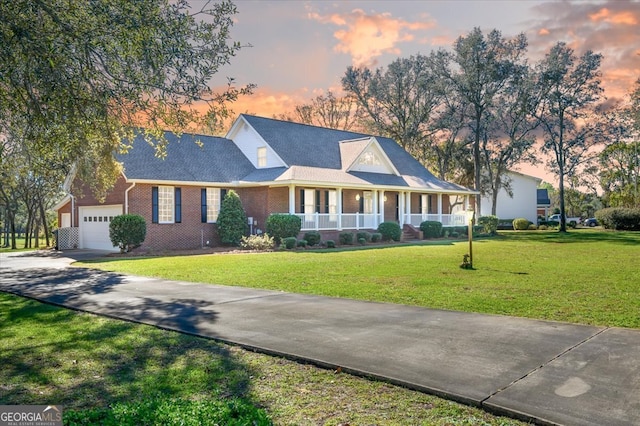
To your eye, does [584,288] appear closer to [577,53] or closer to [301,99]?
[577,53]

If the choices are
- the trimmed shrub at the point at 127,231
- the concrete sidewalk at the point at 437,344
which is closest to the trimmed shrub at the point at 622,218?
the trimmed shrub at the point at 127,231

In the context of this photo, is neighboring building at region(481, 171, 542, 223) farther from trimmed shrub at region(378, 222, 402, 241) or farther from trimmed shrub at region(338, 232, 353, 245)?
trimmed shrub at region(338, 232, 353, 245)

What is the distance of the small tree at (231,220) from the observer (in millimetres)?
25578

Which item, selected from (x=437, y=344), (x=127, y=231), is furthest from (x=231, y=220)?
(x=437, y=344)

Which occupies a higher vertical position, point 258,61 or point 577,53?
point 577,53

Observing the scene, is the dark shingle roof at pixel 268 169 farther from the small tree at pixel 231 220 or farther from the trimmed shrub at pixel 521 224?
the trimmed shrub at pixel 521 224

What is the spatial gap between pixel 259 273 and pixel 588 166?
39367mm

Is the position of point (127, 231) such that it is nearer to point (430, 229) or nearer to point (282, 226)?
point (282, 226)

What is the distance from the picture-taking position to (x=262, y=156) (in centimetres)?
2978

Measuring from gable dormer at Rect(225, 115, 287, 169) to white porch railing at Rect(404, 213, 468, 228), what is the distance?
10118 millimetres

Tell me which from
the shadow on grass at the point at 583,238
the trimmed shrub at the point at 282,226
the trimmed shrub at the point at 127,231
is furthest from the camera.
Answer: the shadow on grass at the point at 583,238

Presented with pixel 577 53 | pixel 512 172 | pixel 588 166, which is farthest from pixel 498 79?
pixel 512 172

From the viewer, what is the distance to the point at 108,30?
849 cm

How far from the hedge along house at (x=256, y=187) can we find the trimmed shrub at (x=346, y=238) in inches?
29.1
